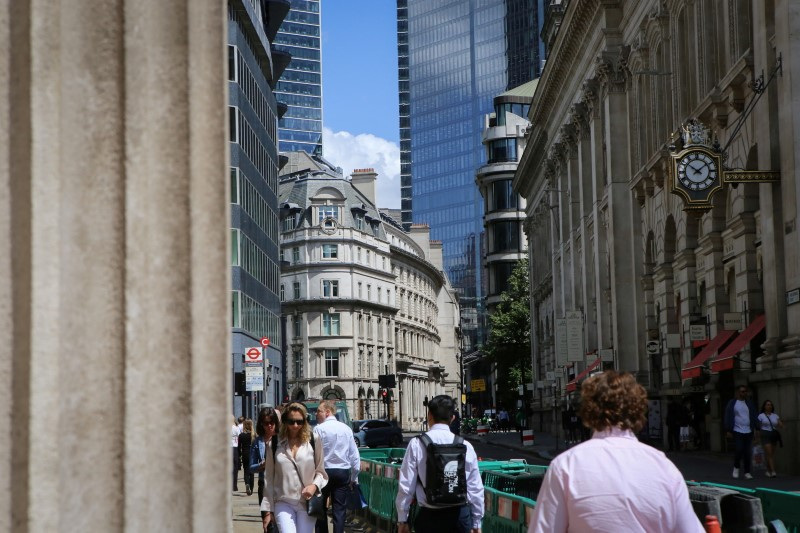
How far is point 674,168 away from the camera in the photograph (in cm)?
3166

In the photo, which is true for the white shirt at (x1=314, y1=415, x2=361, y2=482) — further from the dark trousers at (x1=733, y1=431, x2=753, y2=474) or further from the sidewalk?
the dark trousers at (x1=733, y1=431, x2=753, y2=474)

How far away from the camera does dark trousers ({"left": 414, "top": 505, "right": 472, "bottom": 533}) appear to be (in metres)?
10.2

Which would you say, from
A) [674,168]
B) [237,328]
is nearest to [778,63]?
[674,168]

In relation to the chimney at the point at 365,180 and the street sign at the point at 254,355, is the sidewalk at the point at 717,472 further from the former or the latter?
the chimney at the point at 365,180

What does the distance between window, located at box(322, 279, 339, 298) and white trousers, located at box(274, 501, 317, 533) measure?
120 metres

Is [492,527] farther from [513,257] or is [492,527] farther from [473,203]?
[473,203]

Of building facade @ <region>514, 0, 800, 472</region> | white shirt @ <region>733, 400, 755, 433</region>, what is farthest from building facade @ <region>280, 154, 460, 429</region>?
white shirt @ <region>733, 400, 755, 433</region>

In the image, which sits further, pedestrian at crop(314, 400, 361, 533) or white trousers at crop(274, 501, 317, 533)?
pedestrian at crop(314, 400, 361, 533)

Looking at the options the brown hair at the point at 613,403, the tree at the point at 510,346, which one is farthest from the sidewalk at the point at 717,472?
the tree at the point at 510,346

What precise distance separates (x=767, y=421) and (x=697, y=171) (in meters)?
6.86

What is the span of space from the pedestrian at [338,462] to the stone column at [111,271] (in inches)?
490

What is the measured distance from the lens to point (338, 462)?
626 inches

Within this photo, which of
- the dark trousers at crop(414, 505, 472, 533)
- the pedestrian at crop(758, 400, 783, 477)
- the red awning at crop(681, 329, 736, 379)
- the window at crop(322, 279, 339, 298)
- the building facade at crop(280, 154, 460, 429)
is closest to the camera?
the dark trousers at crop(414, 505, 472, 533)

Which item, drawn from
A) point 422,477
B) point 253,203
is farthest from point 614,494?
point 253,203
